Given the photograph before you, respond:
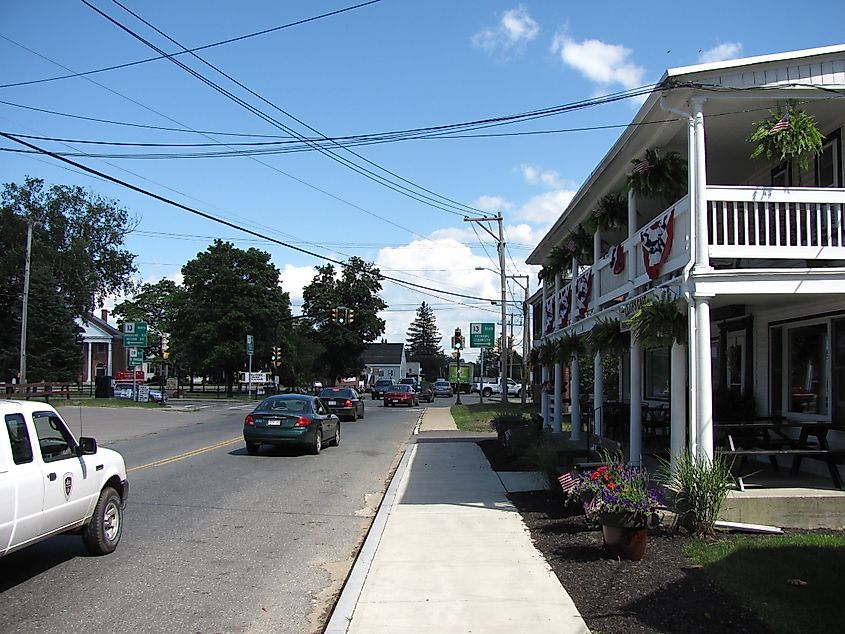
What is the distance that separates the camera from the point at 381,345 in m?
134

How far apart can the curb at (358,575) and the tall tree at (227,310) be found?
51448 millimetres

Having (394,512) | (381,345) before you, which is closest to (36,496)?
(394,512)

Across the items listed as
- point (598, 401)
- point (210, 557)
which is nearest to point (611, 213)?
point (598, 401)

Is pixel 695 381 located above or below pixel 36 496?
above

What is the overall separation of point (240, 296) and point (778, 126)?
5636 cm

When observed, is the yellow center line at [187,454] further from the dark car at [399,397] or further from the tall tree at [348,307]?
the tall tree at [348,307]

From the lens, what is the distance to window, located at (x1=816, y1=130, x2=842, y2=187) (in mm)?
10562

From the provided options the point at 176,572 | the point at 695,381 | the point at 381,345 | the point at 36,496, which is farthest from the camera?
the point at 381,345

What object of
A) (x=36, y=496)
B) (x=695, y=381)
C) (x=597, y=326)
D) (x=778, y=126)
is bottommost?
(x=36, y=496)

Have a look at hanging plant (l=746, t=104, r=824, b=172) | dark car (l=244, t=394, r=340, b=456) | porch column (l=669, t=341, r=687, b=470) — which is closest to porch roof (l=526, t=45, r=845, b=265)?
hanging plant (l=746, t=104, r=824, b=172)

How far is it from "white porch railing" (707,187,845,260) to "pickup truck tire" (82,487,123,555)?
726 centimetres

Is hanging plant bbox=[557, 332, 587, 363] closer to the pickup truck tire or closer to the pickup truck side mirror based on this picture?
the pickup truck tire

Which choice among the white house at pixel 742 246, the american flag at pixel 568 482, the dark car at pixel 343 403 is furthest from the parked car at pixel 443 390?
the american flag at pixel 568 482

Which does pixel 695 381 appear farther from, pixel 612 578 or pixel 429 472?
pixel 429 472
